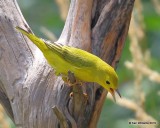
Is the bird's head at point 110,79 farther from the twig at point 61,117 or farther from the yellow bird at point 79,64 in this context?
the twig at point 61,117

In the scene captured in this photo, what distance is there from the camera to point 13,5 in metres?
2.83

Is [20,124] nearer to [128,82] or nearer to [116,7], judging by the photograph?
[116,7]

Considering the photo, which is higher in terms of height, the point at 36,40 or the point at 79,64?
the point at 36,40

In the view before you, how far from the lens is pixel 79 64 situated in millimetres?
2527

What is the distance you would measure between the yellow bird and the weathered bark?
89 millimetres

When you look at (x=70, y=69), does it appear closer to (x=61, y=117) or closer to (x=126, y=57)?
(x=61, y=117)

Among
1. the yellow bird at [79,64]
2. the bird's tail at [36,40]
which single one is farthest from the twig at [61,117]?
the bird's tail at [36,40]

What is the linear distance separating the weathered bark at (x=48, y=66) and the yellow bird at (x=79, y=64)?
0.09 metres

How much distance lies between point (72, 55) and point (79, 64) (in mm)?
43

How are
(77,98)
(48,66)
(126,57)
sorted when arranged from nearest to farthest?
(77,98)
(48,66)
(126,57)

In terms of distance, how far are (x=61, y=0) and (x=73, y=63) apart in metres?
0.63

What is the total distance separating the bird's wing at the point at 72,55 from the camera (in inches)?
99.3

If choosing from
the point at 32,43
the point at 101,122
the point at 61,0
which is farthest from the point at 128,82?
the point at 32,43

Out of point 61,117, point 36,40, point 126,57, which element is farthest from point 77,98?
point 126,57
